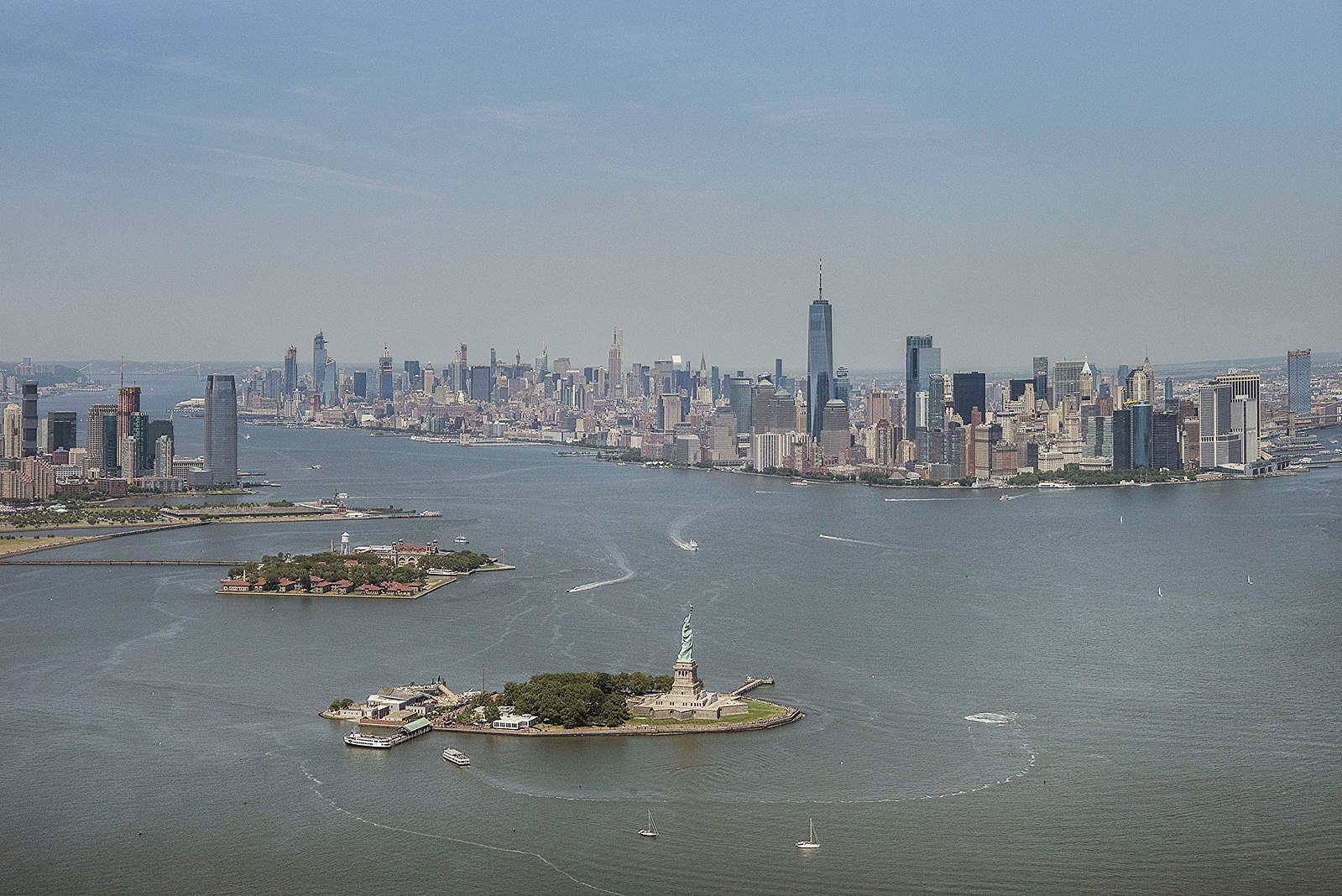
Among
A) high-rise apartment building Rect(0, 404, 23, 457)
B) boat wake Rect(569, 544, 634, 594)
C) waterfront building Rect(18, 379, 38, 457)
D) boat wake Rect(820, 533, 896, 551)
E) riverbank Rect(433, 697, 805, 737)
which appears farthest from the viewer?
high-rise apartment building Rect(0, 404, 23, 457)

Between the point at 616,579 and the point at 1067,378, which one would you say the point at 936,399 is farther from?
the point at 616,579

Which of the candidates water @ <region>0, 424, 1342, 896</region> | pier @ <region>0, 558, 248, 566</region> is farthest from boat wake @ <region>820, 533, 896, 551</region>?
pier @ <region>0, 558, 248, 566</region>

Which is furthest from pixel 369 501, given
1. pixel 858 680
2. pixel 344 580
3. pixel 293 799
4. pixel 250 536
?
pixel 293 799

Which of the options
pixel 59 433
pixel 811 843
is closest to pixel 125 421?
pixel 59 433

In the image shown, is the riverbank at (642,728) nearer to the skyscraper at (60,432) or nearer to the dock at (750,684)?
the dock at (750,684)

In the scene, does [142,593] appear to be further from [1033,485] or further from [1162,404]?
[1162,404]

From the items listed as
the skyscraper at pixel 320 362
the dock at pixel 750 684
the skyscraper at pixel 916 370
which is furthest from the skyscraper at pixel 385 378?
the dock at pixel 750 684

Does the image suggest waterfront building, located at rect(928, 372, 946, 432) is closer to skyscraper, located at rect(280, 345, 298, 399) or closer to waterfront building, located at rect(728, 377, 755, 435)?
waterfront building, located at rect(728, 377, 755, 435)
